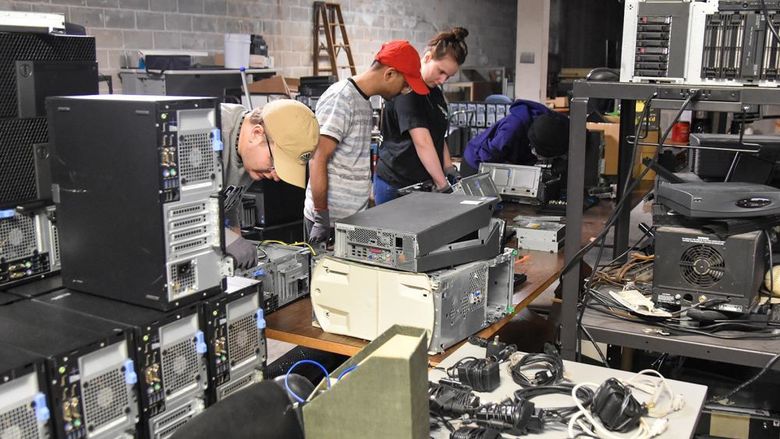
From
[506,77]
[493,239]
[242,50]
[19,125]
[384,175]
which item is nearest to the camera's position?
[19,125]

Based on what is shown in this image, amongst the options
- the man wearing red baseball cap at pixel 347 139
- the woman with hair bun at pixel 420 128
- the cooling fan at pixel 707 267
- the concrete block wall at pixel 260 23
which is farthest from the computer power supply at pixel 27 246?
the concrete block wall at pixel 260 23

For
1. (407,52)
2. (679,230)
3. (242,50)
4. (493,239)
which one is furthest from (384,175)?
(242,50)

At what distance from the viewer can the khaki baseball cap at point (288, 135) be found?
188 cm

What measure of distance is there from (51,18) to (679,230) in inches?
60.9

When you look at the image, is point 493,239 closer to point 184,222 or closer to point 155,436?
point 184,222

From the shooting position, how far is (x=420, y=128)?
3109 mm

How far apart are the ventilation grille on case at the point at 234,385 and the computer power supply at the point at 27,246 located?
0.47 m

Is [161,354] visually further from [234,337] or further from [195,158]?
[195,158]

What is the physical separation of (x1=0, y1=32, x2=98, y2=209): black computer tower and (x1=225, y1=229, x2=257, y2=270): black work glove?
1.74ft

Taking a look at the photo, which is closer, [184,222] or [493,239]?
[184,222]

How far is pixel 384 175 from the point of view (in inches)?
130

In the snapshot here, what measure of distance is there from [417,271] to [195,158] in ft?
1.99

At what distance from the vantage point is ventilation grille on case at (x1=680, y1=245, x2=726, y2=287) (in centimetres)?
180

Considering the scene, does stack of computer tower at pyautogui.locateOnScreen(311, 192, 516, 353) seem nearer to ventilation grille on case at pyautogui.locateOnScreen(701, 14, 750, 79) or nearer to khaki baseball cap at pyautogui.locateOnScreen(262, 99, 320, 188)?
khaki baseball cap at pyautogui.locateOnScreen(262, 99, 320, 188)
